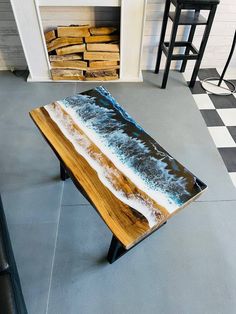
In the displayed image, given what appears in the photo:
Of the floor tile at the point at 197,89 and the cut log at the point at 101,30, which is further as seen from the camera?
the floor tile at the point at 197,89

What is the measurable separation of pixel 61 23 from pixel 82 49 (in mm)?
339

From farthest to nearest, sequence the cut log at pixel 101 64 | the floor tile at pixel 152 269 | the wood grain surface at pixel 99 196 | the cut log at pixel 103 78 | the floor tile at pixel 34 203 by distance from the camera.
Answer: the cut log at pixel 103 78, the cut log at pixel 101 64, the floor tile at pixel 34 203, the floor tile at pixel 152 269, the wood grain surface at pixel 99 196

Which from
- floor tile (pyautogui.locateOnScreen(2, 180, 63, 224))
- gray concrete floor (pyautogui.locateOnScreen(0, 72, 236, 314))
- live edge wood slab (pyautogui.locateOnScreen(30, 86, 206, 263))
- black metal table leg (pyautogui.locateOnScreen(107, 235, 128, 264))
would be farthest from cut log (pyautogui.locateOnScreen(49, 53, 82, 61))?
black metal table leg (pyautogui.locateOnScreen(107, 235, 128, 264))

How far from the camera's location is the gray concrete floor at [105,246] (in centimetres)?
109

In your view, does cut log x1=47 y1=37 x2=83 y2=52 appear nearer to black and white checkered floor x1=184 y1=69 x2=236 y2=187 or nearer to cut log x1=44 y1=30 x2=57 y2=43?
cut log x1=44 y1=30 x2=57 y2=43

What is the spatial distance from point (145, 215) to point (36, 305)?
2.30ft

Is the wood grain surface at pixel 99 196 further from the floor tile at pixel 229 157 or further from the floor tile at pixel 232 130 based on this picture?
the floor tile at pixel 232 130

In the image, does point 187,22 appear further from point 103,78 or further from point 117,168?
point 117,168

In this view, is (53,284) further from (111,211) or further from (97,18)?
(97,18)

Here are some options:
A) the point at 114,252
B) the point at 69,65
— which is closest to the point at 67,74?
the point at 69,65

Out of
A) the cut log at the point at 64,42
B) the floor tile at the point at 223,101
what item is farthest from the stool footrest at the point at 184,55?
the cut log at the point at 64,42

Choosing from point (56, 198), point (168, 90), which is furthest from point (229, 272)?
point (168, 90)

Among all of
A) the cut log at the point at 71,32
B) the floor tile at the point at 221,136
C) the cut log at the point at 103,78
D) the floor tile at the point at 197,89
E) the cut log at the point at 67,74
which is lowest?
the floor tile at the point at 221,136

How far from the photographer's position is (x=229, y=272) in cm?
119
